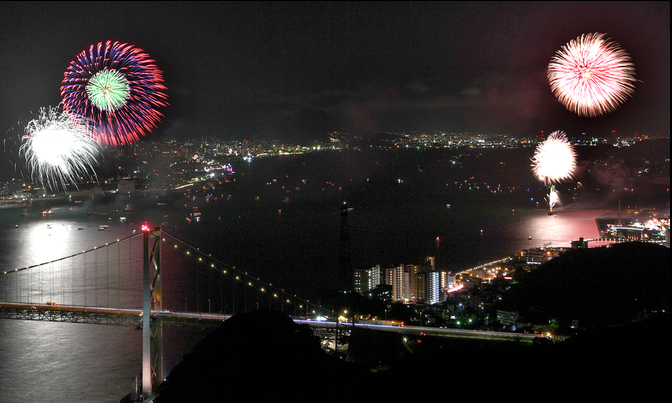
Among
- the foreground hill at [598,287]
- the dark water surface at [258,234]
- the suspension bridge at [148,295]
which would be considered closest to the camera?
the suspension bridge at [148,295]

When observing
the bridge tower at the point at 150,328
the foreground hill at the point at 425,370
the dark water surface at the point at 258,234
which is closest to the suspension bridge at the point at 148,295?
the bridge tower at the point at 150,328

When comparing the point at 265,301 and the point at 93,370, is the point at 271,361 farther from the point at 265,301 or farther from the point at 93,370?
the point at 265,301

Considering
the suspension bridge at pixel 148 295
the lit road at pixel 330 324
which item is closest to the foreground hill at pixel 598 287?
the lit road at pixel 330 324

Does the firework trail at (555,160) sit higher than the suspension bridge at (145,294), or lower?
higher

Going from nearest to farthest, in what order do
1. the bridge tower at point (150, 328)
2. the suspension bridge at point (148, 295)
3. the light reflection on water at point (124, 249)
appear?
1. the bridge tower at point (150, 328)
2. the suspension bridge at point (148, 295)
3. the light reflection on water at point (124, 249)

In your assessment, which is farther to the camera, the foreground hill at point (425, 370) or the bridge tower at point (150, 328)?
the bridge tower at point (150, 328)

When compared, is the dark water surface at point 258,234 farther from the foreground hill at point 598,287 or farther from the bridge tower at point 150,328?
the foreground hill at point 598,287

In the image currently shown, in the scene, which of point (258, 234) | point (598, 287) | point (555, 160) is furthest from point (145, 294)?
point (258, 234)

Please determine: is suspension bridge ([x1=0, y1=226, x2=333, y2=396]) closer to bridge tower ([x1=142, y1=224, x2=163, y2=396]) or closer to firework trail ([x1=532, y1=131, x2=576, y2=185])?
bridge tower ([x1=142, y1=224, x2=163, y2=396])
